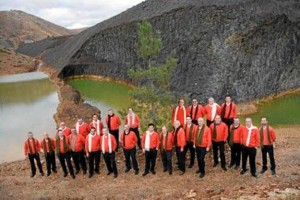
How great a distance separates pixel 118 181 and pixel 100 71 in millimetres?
36852

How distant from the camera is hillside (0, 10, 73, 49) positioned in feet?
440

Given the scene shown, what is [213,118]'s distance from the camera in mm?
16406

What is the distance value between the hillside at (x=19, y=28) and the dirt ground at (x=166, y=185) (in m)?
115

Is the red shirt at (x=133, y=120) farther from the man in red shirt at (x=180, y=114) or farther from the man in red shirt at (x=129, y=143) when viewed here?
the man in red shirt at (x=129, y=143)

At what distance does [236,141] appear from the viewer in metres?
14.9

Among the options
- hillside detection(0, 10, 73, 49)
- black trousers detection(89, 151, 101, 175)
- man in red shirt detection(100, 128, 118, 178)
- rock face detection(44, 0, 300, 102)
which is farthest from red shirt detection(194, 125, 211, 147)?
hillside detection(0, 10, 73, 49)

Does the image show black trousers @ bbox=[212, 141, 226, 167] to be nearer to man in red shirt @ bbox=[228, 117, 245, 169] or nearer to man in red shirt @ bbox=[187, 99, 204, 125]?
man in red shirt @ bbox=[228, 117, 245, 169]

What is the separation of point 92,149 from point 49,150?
183 cm

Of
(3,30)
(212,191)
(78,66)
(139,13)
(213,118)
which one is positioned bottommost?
(212,191)

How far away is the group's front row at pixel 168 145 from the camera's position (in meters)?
14.4

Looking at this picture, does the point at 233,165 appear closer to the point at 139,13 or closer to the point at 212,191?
the point at 212,191

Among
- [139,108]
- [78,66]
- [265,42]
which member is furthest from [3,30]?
[139,108]

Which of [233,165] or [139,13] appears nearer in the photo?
[233,165]

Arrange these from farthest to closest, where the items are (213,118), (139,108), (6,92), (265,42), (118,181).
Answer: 1. (6,92)
2. (265,42)
3. (139,108)
4. (213,118)
5. (118,181)
